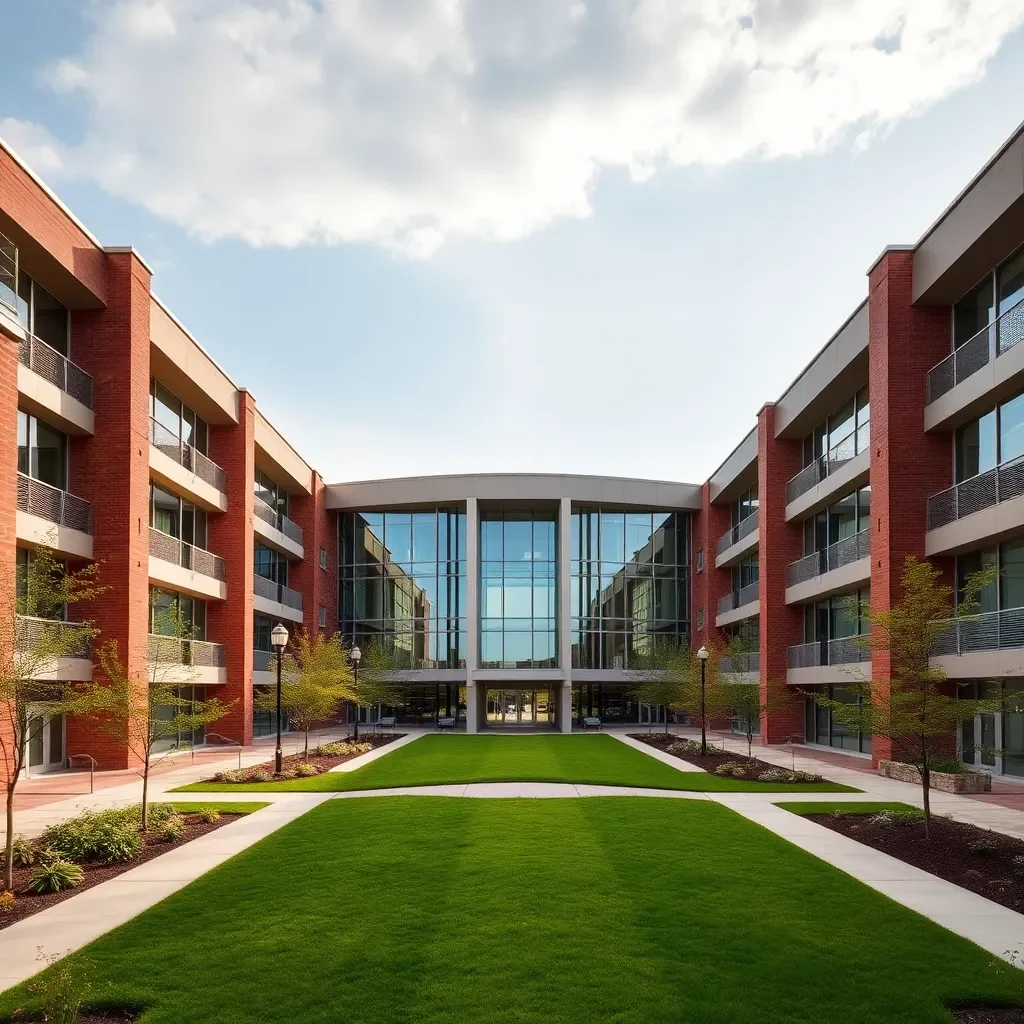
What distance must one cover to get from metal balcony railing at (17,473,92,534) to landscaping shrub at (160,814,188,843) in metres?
10.00

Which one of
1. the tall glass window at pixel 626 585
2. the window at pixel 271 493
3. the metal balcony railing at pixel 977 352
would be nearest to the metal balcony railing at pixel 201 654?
the window at pixel 271 493

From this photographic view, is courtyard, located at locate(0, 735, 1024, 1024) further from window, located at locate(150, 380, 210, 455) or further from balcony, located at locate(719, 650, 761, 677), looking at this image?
balcony, located at locate(719, 650, 761, 677)

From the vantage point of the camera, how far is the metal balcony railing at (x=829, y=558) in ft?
96.0

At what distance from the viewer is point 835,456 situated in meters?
32.8

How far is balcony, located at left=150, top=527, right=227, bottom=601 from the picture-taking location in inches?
1140

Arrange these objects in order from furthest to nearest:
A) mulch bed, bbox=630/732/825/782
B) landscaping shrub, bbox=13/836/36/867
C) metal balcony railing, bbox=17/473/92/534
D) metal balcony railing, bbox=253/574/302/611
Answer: metal balcony railing, bbox=253/574/302/611, mulch bed, bbox=630/732/825/782, metal balcony railing, bbox=17/473/92/534, landscaping shrub, bbox=13/836/36/867

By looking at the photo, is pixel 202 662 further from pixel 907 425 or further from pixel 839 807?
pixel 907 425

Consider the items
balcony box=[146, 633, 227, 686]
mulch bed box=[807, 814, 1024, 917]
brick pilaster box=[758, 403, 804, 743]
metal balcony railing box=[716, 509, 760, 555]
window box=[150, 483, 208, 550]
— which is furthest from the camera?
metal balcony railing box=[716, 509, 760, 555]

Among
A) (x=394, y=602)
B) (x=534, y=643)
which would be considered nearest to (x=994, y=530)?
(x=534, y=643)

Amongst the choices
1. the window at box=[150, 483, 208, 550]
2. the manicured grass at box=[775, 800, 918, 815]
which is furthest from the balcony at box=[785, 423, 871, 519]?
the window at box=[150, 483, 208, 550]

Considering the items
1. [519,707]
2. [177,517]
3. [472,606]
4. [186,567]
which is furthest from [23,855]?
[519,707]

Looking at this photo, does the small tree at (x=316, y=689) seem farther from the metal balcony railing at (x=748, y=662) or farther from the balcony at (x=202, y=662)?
the metal balcony railing at (x=748, y=662)

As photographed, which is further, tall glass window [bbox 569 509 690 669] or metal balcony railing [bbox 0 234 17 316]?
tall glass window [bbox 569 509 690 669]

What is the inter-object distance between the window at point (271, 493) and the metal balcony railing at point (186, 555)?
632 cm
